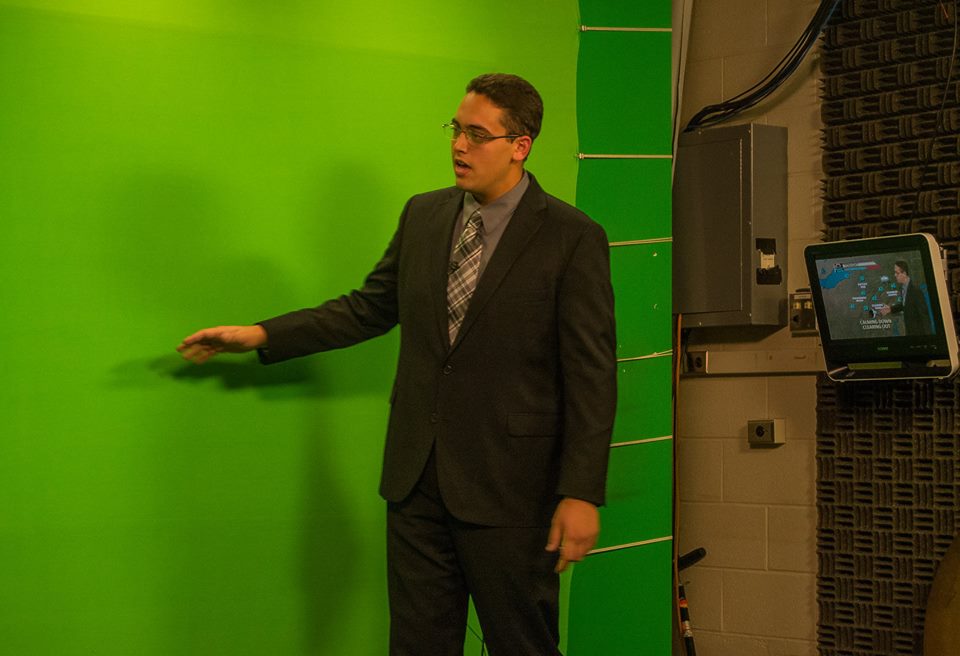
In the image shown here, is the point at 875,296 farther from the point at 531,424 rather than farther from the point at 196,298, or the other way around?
the point at 196,298

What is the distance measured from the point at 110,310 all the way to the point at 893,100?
2512mm

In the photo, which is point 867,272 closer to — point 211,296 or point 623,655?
point 623,655

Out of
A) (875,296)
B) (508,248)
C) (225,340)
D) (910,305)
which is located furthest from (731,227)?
(225,340)

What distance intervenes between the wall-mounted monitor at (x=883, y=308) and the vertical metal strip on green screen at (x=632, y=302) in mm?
538

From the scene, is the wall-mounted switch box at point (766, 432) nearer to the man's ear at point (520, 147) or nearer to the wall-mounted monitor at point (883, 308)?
the wall-mounted monitor at point (883, 308)

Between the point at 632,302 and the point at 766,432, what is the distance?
2.74ft

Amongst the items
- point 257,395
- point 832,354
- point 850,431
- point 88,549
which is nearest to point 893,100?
point 832,354

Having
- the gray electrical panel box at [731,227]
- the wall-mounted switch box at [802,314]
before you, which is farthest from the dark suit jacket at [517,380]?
the wall-mounted switch box at [802,314]

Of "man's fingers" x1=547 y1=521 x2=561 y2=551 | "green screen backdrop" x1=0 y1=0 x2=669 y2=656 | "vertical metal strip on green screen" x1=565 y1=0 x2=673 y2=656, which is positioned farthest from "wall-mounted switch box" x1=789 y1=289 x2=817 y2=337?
"man's fingers" x1=547 y1=521 x2=561 y2=551

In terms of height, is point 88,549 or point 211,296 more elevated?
point 211,296

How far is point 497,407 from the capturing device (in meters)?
2.15

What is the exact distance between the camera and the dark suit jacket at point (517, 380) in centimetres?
213

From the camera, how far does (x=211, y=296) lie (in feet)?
8.55

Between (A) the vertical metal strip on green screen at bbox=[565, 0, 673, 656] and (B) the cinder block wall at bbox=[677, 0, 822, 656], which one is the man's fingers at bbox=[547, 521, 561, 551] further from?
(B) the cinder block wall at bbox=[677, 0, 822, 656]
